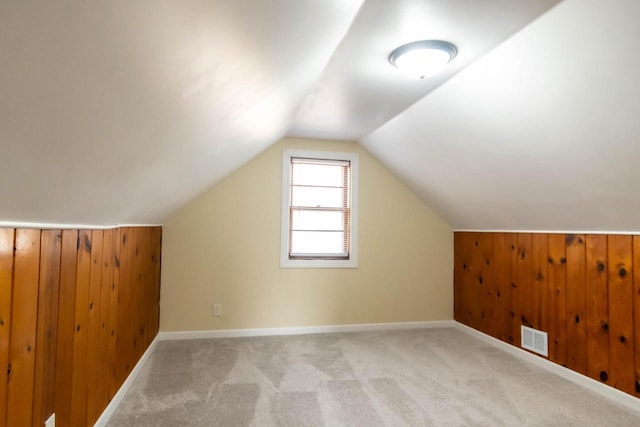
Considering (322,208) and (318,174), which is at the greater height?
(318,174)

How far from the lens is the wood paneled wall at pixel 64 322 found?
3.96ft

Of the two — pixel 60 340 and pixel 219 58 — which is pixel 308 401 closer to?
pixel 60 340

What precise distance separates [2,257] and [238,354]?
229 cm

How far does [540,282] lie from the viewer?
3025 millimetres

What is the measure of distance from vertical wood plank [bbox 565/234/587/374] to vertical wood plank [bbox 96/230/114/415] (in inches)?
125

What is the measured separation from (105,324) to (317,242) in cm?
233

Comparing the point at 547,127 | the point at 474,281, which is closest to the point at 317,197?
the point at 474,281

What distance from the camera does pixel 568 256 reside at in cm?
277

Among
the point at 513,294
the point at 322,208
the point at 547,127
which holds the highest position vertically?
the point at 547,127

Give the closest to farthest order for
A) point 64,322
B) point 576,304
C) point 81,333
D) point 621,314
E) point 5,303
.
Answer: point 5,303, point 64,322, point 81,333, point 621,314, point 576,304

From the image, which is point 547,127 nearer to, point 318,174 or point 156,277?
point 318,174

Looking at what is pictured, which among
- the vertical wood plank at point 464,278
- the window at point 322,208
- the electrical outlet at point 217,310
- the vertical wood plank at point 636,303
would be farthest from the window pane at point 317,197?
the vertical wood plank at point 636,303

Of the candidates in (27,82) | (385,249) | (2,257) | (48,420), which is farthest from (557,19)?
(385,249)

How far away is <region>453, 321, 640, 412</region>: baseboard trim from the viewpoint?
231 centimetres
